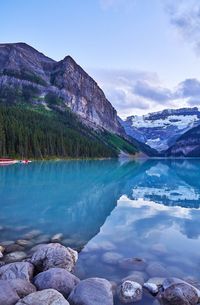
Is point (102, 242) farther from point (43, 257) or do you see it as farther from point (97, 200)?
point (97, 200)

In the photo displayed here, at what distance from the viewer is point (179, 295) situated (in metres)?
13.7

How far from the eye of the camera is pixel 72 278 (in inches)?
559

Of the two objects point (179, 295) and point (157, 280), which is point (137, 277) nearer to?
point (157, 280)

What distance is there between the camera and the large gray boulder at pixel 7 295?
1169 cm

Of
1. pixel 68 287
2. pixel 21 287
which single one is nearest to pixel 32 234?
pixel 68 287

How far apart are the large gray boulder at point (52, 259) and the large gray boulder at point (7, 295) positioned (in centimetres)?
367

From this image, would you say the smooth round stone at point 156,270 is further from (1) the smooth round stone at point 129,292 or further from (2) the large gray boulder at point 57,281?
(2) the large gray boulder at point 57,281

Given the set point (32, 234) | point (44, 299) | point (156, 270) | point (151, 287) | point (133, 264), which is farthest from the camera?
point (32, 234)

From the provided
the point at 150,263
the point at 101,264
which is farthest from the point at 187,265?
the point at 101,264

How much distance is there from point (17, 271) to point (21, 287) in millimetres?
1904

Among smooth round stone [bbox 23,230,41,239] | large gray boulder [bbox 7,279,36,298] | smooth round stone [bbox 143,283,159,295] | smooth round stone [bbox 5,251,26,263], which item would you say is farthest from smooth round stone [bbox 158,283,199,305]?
smooth round stone [bbox 23,230,41,239]

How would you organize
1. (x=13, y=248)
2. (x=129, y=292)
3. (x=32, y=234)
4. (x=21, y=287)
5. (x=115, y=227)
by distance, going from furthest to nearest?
(x=115, y=227) < (x=32, y=234) < (x=13, y=248) < (x=129, y=292) < (x=21, y=287)

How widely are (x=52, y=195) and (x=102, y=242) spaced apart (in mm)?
24641

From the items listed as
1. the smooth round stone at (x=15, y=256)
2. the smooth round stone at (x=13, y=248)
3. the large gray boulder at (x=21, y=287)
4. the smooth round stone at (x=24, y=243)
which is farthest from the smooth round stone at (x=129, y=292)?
the smooth round stone at (x=24, y=243)
